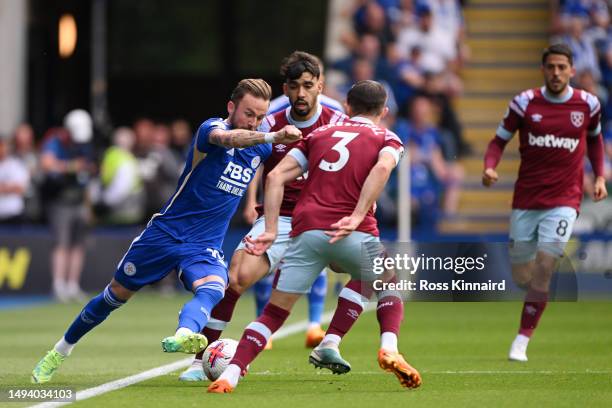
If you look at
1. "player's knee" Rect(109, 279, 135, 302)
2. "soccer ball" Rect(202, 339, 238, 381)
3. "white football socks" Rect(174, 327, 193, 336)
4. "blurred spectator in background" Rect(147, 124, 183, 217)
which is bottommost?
"blurred spectator in background" Rect(147, 124, 183, 217)

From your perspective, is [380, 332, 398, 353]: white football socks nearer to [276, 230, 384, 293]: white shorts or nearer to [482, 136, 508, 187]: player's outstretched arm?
[276, 230, 384, 293]: white shorts

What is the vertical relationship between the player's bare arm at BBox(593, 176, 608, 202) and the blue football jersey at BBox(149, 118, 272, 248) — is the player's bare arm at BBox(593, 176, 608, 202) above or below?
below

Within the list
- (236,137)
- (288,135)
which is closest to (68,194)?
(236,137)

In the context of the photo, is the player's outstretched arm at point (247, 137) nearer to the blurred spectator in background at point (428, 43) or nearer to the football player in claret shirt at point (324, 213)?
the football player in claret shirt at point (324, 213)

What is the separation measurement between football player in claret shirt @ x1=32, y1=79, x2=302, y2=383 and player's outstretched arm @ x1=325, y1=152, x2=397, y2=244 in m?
0.90

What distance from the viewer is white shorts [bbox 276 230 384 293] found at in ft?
28.0

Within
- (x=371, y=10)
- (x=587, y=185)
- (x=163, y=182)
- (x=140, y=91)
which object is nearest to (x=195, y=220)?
(x=587, y=185)

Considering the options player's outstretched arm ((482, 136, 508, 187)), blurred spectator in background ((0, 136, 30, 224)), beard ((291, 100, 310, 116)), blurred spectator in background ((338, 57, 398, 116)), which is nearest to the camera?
beard ((291, 100, 310, 116))

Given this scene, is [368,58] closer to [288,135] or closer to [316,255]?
[316,255]

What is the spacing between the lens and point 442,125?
21.0m

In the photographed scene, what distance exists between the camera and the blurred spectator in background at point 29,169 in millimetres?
20656

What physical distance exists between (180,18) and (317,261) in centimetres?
2025

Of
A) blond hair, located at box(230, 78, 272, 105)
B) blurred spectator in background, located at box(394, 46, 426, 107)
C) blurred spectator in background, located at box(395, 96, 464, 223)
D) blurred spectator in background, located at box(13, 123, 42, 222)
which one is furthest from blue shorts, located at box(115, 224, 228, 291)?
blurred spectator in background, located at box(394, 46, 426, 107)

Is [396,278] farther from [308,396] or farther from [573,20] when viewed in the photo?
[573,20]
